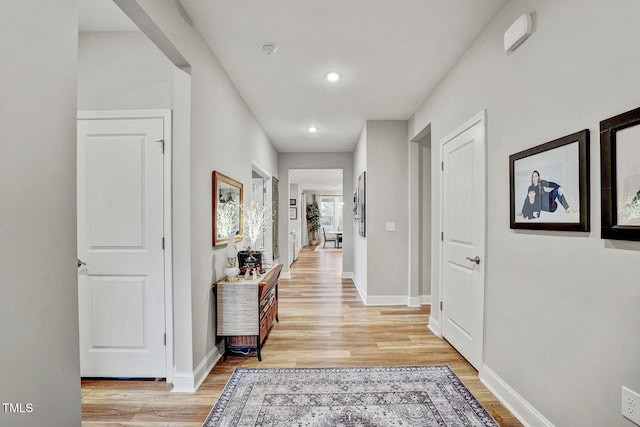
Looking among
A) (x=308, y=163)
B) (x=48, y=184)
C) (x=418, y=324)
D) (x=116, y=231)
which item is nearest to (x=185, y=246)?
(x=116, y=231)

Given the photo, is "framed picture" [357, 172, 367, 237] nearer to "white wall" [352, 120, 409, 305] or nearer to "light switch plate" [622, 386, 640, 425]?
"white wall" [352, 120, 409, 305]

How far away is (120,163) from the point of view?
2371 millimetres

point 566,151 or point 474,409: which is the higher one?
point 566,151

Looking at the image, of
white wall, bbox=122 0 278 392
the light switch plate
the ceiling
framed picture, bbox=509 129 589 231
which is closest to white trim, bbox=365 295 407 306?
white wall, bbox=122 0 278 392

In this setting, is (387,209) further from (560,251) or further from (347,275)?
(560,251)

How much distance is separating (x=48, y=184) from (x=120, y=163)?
1.44 meters

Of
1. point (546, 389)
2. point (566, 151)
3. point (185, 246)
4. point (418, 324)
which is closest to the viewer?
point (566, 151)

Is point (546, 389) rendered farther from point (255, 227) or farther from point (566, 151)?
Answer: point (255, 227)

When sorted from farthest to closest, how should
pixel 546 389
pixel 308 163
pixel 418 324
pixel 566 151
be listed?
pixel 308 163 < pixel 418 324 < pixel 546 389 < pixel 566 151

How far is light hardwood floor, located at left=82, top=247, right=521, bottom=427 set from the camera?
201 centimetres

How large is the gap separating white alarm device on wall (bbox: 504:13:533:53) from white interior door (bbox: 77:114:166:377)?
2.43 m

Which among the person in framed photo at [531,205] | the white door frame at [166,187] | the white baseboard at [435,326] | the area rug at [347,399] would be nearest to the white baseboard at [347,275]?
the white baseboard at [435,326]

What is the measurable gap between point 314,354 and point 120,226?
6.33 feet

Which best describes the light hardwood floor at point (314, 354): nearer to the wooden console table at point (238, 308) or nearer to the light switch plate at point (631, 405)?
the wooden console table at point (238, 308)
